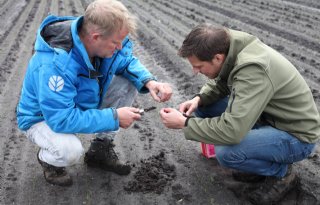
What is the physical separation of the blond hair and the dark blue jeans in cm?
105

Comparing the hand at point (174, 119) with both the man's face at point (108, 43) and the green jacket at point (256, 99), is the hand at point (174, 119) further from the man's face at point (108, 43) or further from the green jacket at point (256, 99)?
the man's face at point (108, 43)

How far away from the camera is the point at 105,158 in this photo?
3.06m

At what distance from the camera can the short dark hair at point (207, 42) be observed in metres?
2.35

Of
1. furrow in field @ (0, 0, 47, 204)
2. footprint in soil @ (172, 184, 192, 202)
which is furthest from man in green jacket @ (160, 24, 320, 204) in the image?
furrow in field @ (0, 0, 47, 204)

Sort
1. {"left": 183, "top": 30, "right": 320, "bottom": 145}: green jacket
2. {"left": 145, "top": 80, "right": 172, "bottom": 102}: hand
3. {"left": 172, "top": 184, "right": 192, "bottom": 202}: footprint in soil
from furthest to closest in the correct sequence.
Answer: {"left": 145, "top": 80, "right": 172, "bottom": 102}: hand, {"left": 172, "top": 184, "right": 192, "bottom": 202}: footprint in soil, {"left": 183, "top": 30, "right": 320, "bottom": 145}: green jacket

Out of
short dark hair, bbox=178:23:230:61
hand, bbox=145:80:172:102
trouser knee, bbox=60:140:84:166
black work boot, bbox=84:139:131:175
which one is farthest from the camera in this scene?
black work boot, bbox=84:139:131:175

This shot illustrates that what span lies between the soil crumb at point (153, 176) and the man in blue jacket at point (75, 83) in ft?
1.74

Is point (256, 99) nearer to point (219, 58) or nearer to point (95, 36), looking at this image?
point (219, 58)

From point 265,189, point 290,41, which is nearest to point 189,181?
point 265,189

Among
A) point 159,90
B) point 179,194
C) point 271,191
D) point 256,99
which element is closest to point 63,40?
point 159,90

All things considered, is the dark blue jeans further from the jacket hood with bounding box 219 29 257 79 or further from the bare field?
the jacket hood with bounding box 219 29 257 79

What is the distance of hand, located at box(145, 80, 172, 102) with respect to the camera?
294 centimetres

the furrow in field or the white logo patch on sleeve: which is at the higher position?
the white logo patch on sleeve

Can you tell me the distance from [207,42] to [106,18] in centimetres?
64
